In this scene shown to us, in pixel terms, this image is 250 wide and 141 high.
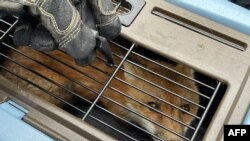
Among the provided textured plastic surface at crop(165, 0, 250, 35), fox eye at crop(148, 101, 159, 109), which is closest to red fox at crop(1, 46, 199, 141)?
fox eye at crop(148, 101, 159, 109)

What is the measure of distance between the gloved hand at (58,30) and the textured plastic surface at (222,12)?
0.97 ft

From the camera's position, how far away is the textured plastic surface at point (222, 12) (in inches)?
37.4

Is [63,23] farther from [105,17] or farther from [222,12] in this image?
[222,12]

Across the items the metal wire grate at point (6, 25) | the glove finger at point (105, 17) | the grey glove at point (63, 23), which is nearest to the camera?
the grey glove at point (63, 23)

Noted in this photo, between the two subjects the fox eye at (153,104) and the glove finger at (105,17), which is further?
the fox eye at (153,104)

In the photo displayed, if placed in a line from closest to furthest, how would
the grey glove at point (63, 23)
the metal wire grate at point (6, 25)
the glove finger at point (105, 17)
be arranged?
the grey glove at point (63, 23) < the glove finger at point (105, 17) < the metal wire grate at point (6, 25)

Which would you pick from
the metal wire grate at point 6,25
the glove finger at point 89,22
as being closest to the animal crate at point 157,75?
the metal wire grate at point 6,25

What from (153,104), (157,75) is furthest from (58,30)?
(153,104)

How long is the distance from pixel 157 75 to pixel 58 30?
0.30 m

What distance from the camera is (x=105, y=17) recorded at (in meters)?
0.79

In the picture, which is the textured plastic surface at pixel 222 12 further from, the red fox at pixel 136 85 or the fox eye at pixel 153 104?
the fox eye at pixel 153 104

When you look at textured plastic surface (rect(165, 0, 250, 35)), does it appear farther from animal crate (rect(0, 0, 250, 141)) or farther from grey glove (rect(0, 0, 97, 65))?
grey glove (rect(0, 0, 97, 65))

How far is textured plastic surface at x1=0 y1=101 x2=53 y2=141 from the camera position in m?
0.76

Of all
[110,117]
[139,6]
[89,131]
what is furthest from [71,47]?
[110,117]
